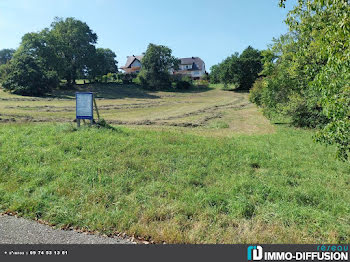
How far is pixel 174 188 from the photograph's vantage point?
5613 millimetres

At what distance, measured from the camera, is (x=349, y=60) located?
3945 mm

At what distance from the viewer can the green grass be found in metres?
4.01

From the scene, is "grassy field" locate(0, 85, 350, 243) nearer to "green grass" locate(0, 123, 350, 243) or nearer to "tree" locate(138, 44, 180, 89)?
"green grass" locate(0, 123, 350, 243)

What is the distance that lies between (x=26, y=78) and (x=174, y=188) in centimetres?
3823

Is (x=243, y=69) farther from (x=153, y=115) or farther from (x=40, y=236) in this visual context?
(x=40, y=236)

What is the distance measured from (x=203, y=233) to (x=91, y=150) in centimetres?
508

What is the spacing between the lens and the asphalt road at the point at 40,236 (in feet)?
11.5

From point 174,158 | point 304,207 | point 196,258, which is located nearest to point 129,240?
point 196,258

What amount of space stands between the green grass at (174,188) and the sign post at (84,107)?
4.89ft

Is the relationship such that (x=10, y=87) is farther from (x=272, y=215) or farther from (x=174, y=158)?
(x=272, y=215)

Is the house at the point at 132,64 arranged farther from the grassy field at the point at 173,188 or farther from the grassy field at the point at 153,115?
the grassy field at the point at 173,188

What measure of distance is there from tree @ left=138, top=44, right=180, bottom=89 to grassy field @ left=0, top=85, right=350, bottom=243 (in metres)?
46.9

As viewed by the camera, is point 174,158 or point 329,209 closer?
point 329,209

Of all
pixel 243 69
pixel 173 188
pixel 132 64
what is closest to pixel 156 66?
pixel 243 69
